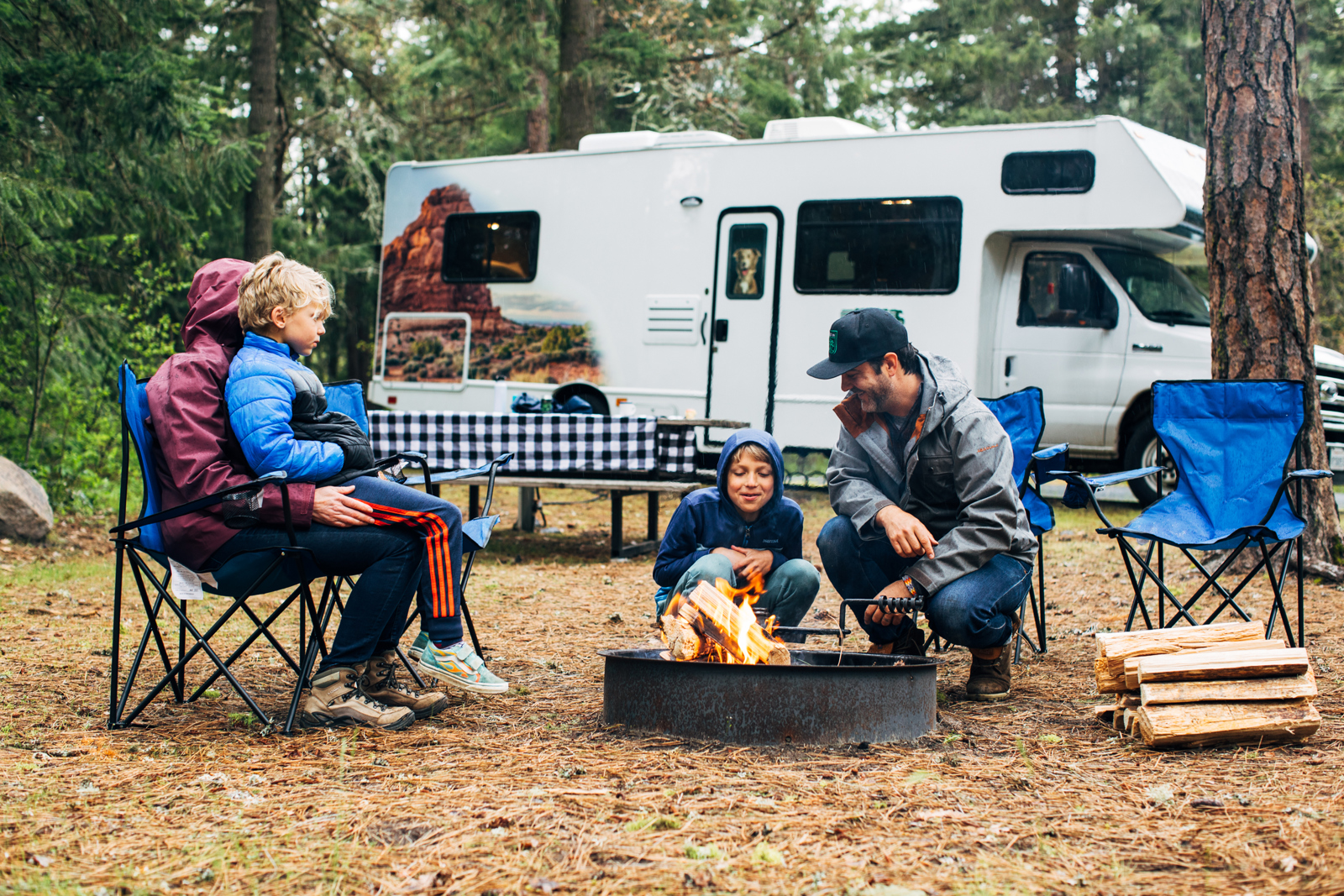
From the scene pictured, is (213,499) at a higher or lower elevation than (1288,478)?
lower

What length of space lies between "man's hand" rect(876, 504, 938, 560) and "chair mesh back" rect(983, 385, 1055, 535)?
1167mm

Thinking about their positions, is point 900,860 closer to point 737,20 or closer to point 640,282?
point 640,282

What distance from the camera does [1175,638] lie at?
10.6 feet

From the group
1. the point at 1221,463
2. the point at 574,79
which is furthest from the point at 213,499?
the point at 574,79

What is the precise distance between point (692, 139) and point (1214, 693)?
296 inches

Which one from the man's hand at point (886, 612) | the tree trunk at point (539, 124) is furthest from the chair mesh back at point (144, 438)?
the tree trunk at point (539, 124)

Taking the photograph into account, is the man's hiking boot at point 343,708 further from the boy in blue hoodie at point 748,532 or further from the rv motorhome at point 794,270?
the rv motorhome at point 794,270

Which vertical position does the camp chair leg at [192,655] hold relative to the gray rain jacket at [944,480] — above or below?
below

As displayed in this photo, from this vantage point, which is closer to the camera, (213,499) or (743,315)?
(213,499)

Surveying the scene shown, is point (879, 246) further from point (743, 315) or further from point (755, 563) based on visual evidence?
point (755, 563)

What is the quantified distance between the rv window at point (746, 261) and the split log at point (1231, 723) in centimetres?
672

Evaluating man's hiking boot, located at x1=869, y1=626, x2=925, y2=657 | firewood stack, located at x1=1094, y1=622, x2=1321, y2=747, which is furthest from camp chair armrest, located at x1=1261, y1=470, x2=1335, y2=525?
man's hiking boot, located at x1=869, y1=626, x2=925, y2=657

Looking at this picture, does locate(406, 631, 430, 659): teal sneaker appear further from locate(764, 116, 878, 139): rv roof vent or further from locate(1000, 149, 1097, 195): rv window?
locate(764, 116, 878, 139): rv roof vent

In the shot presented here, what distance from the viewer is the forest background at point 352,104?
8.02 m
